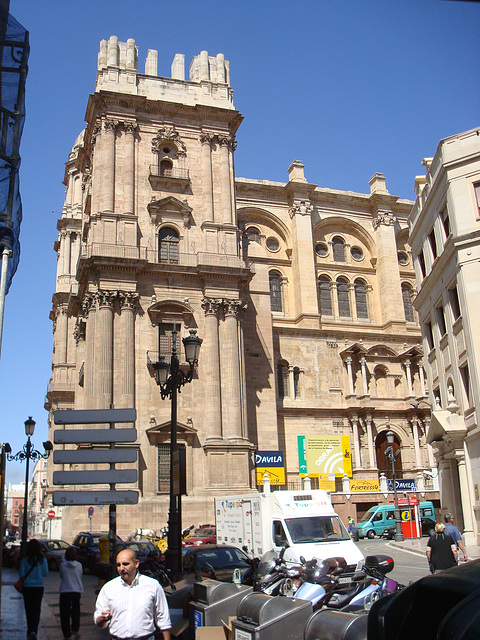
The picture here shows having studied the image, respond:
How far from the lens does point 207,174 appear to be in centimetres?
3988

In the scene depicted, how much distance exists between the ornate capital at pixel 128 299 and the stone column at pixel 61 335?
65.6 ft

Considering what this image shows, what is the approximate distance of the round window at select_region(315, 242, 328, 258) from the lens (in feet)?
173

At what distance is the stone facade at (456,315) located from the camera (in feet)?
76.7

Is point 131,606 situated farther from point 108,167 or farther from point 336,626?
point 108,167

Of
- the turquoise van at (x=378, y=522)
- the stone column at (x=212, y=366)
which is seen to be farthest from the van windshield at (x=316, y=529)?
the turquoise van at (x=378, y=522)

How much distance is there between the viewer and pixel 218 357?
36.2 m

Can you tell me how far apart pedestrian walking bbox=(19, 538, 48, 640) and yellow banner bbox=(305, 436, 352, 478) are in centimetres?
3297

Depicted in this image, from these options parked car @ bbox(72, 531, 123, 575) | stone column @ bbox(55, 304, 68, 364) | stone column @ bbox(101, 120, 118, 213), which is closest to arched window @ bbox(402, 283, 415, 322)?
stone column @ bbox(101, 120, 118, 213)

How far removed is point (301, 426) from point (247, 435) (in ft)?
29.1

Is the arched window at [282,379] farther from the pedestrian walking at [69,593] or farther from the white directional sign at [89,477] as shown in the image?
the pedestrian walking at [69,593]

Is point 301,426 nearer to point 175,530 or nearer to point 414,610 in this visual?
point 175,530

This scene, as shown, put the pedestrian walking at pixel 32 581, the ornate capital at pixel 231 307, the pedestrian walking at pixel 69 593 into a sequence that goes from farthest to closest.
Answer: the ornate capital at pixel 231 307 < the pedestrian walking at pixel 69 593 < the pedestrian walking at pixel 32 581

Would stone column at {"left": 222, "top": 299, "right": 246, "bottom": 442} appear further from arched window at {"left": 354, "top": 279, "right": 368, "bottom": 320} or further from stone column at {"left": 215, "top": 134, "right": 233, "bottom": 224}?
arched window at {"left": 354, "top": 279, "right": 368, "bottom": 320}

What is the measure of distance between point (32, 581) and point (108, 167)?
3052 centimetres
